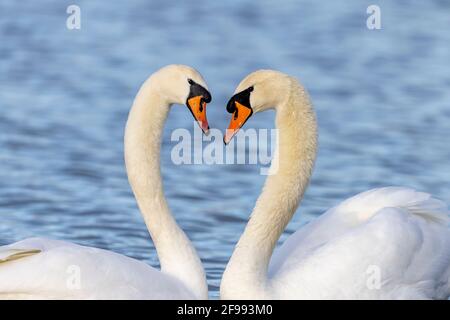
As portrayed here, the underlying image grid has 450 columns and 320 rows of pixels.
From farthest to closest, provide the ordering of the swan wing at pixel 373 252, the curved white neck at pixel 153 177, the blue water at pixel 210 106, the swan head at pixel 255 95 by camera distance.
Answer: the blue water at pixel 210 106, the curved white neck at pixel 153 177, the swan head at pixel 255 95, the swan wing at pixel 373 252

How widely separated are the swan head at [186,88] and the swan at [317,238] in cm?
22

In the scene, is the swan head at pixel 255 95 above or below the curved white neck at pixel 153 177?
above

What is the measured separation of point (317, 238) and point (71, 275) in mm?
1914

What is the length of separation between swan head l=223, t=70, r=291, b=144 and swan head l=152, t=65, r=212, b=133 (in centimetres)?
18

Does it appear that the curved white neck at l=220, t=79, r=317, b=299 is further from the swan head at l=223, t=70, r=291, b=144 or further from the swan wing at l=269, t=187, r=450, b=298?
the swan wing at l=269, t=187, r=450, b=298

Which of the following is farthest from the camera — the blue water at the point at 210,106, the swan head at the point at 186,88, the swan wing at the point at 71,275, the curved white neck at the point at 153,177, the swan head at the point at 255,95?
the blue water at the point at 210,106

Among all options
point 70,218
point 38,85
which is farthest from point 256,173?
point 38,85

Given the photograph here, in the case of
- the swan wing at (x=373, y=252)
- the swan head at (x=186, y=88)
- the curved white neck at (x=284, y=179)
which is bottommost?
the swan wing at (x=373, y=252)

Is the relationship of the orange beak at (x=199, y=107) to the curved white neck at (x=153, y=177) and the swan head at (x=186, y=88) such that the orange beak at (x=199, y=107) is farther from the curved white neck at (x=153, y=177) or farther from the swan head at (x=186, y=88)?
the curved white neck at (x=153, y=177)

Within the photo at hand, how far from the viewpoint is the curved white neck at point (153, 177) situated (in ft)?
29.7

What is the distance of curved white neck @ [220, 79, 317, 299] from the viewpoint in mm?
8953

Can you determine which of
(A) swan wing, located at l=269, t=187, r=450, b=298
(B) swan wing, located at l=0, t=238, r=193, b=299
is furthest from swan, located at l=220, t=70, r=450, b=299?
(B) swan wing, located at l=0, t=238, r=193, b=299

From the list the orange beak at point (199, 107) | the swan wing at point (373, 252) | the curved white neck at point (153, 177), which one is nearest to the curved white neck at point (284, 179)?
the swan wing at point (373, 252)

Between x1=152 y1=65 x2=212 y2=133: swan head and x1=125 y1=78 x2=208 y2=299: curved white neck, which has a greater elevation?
x1=152 y1=65 x2=212 y2=133: swan head
